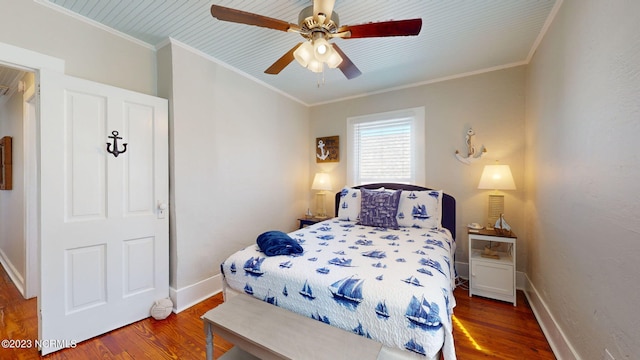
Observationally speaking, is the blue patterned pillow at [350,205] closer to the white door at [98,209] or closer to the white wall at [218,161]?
→ the white wall at [218,161]

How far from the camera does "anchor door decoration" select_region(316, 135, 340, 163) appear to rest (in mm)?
3861

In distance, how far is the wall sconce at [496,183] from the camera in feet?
8.26

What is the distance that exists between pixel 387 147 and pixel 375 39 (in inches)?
62.8

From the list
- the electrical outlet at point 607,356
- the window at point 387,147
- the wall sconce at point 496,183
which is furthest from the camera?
the window at point 387,147

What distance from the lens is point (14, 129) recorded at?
299 centimetres

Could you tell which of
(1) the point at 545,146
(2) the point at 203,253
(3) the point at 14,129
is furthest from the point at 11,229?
(1) the point at 545,146

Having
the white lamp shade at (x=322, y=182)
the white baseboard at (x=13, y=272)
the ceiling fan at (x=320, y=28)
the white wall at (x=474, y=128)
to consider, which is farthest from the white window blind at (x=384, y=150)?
the white baseboard at (x=13, y=272)

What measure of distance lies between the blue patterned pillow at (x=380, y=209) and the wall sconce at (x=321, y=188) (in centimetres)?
95

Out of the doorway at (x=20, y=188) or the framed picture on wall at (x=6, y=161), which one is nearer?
the doorway at (x=20, y=188)

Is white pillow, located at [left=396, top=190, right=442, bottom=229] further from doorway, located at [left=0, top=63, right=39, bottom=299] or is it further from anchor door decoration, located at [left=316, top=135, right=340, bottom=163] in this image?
doorway, located at [left=0, top=63, right=39, bottom=299]

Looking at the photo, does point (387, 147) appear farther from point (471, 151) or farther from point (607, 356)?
point (607, 356)

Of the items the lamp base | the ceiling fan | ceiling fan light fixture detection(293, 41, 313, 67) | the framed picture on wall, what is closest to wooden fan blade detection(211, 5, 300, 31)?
the ceiling fan

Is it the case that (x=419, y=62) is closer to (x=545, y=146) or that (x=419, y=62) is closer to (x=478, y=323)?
(x=545, y=146)

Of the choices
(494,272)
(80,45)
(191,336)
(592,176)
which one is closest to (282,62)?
(80,45)
